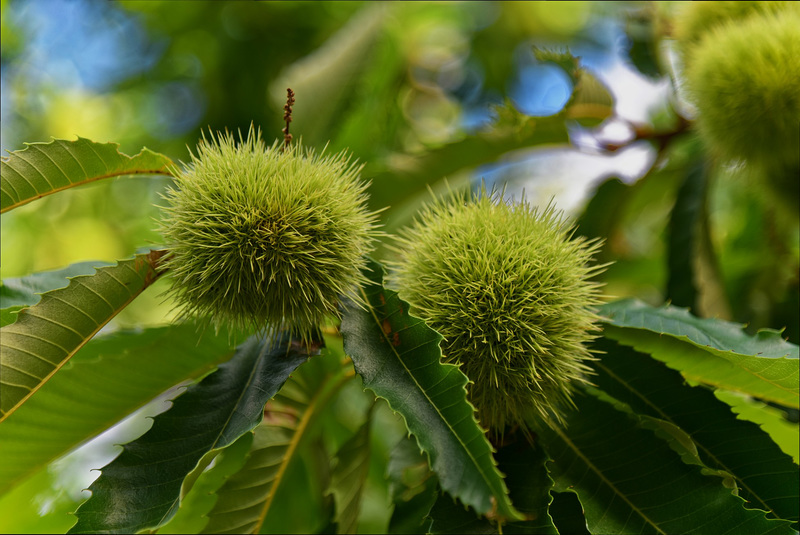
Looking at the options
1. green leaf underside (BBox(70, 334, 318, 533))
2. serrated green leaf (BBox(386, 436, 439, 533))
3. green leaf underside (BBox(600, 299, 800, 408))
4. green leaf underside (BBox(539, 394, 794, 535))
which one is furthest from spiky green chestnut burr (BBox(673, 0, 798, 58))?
green leaf underside (BBox(70, 334, 318, 533))

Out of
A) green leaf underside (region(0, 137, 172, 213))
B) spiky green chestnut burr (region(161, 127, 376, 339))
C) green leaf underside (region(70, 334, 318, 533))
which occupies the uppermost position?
green leaf underside (region(0, 137, 172, 213))

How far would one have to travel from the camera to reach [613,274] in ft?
8.05

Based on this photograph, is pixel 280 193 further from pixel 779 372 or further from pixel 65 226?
pixel 65 226

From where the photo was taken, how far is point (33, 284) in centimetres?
145

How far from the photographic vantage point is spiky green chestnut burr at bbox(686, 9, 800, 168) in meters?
1.52

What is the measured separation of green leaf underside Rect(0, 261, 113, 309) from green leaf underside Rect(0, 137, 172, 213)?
0.22 meters

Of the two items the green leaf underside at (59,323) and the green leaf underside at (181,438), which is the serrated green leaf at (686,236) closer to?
the green leaf underside at (181,438)

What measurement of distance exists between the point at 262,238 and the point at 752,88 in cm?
123

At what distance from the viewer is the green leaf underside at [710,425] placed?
46.8 inches

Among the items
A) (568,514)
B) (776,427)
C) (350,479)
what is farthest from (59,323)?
(776,427)

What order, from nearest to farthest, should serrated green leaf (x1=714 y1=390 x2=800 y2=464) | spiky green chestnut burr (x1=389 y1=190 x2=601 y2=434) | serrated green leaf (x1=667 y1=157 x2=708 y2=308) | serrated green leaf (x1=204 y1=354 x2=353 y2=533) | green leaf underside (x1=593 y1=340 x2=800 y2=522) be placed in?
spiky green chestnut burr (x1=389 y1=190 x2=601 y2=434), green leaf underside (x1=593 y1=340 x2=800 y2=522), serrated green leaf (x1=204 y1=354 x2=353 y2=533), serrated green leaf (x1=714 y1=390 x2=800 y2=464), serrated green leaf (x1=667 y1=157 x2=708 y2=308)

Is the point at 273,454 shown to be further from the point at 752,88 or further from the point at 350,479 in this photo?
the point at 752,88

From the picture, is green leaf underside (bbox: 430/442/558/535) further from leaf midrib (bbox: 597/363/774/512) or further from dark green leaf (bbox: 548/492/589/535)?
leaf midrib (bbox: 597/363/774/512)

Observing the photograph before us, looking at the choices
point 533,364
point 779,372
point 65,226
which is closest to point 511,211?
point 533,364
